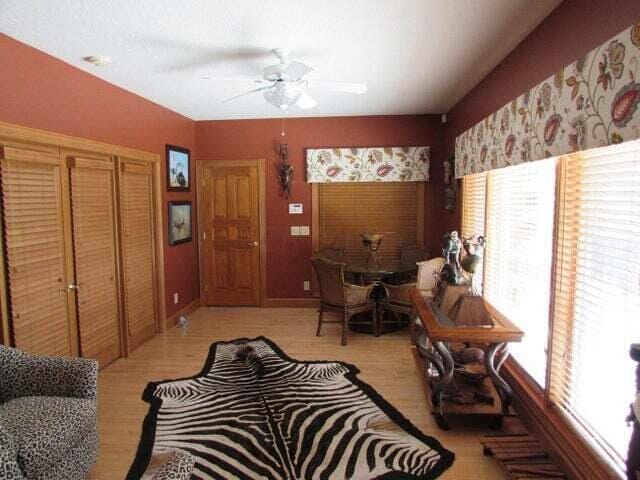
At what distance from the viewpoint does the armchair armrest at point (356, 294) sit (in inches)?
169

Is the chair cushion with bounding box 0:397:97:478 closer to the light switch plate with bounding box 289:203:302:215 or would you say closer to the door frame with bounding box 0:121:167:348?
the door frame with bounding box 0:121:167:348

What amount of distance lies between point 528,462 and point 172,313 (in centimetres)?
401

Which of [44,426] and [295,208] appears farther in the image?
[295,208]

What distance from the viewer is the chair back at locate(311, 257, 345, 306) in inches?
165

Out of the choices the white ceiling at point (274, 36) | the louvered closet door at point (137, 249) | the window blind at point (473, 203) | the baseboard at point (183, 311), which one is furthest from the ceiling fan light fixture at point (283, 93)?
the baseboard at point (183, 311)

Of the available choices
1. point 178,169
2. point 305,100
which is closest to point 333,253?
point 178,169

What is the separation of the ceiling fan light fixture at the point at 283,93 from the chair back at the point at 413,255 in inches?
101

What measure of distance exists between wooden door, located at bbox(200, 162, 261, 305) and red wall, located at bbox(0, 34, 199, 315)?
0.41 metres

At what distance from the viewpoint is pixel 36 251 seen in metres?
2.82

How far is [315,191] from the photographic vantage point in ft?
17.8

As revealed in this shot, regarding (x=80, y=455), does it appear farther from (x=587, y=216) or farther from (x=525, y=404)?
(x=587, y=216)

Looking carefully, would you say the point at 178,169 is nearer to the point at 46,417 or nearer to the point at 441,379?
the point at 46,417

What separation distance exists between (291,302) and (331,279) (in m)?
1.48

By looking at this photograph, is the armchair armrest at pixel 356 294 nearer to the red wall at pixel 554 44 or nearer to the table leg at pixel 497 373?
the table leg at pixel 497 373
